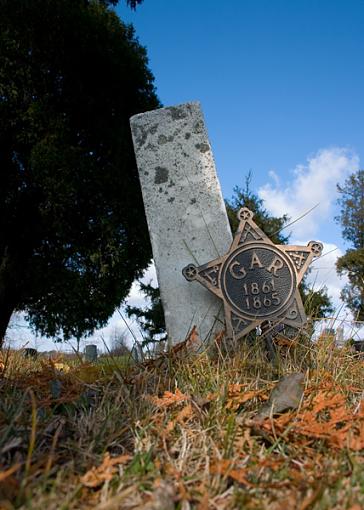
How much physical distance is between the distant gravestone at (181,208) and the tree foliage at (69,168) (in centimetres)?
746

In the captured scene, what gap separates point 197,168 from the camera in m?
3.89

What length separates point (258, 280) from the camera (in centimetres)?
342

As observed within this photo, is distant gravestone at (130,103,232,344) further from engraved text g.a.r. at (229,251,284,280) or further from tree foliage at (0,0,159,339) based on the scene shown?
tree foliage at (0,0,159,339)

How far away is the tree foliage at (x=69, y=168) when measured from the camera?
1152cm

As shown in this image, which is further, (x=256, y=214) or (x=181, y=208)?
(x=256, y=214)

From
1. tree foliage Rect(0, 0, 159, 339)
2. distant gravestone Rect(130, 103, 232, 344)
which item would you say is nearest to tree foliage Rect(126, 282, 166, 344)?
tree foliage Rect(0, 0, 159, 339)

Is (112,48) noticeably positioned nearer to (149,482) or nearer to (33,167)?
(33,167)

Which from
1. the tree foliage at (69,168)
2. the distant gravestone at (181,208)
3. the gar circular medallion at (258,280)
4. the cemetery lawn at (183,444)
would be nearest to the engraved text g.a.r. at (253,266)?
the gar circular medallion at (258,280)

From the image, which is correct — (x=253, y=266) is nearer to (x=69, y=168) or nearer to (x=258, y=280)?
(x=258, y=280)

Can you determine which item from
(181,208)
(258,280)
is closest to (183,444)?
(258,280)

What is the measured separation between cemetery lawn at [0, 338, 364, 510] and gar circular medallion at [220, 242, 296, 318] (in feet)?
2.37

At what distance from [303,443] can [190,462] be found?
1.36ft

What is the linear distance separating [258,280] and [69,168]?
8.41 meters

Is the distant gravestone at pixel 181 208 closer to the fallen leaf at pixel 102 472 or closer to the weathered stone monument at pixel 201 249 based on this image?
the weathered stone monument at pixel 201 249
